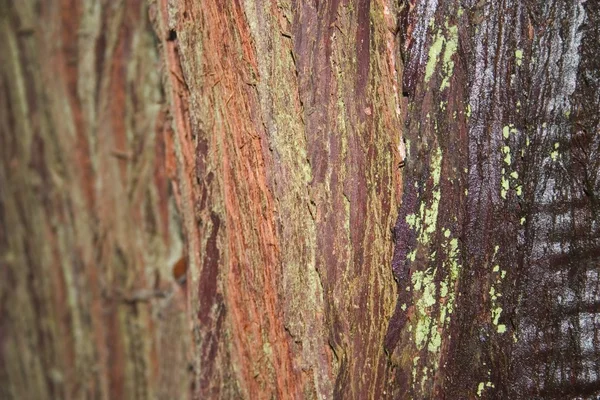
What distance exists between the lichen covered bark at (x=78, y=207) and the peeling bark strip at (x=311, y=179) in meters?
0.30

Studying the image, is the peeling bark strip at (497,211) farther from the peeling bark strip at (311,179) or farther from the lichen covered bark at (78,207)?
the lichen covered bark at (78,207)

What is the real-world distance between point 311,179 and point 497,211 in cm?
36

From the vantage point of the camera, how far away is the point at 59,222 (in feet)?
2.05

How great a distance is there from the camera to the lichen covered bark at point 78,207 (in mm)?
610

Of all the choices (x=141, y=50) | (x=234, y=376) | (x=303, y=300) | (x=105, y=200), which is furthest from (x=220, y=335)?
(x=141, y=50)

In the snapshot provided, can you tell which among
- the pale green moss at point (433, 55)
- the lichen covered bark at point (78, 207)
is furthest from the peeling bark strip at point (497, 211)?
the lichen covered bark at point (78, 207)

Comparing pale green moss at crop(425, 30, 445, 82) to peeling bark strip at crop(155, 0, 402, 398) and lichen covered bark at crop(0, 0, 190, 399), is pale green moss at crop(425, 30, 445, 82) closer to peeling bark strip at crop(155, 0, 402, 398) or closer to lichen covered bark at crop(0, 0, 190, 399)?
peeling bark strip at crop(155, 0, 402, 398)

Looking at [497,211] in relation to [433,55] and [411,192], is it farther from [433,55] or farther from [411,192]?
[433,55]

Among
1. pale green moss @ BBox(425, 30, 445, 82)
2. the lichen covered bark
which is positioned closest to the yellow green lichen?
pale green moss @ BBox(425, 30, 445, 82)

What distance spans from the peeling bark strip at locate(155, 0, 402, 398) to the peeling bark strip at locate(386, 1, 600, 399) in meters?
0.05

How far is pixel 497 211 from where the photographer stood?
110 cm

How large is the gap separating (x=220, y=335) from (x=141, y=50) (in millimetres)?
448

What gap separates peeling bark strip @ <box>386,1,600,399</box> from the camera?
42.9 inches

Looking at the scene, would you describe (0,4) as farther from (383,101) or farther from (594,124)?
(594,124)
